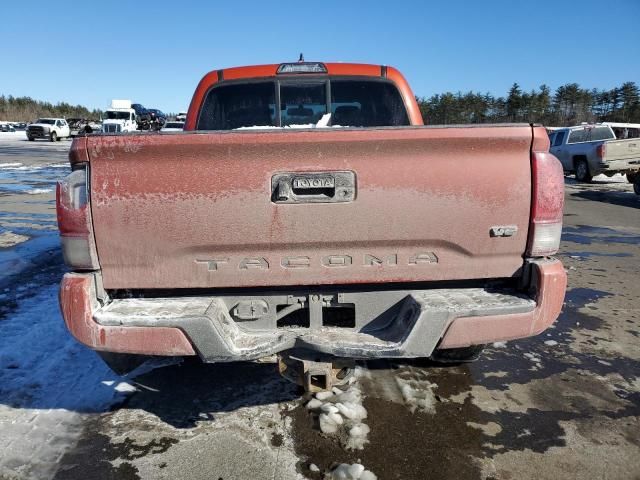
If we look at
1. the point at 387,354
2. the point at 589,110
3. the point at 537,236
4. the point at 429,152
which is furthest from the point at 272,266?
the point at 589,110

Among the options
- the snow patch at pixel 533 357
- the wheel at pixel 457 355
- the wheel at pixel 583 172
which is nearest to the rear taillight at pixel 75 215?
the wheel at pixel 457 355

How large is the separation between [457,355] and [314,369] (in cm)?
143

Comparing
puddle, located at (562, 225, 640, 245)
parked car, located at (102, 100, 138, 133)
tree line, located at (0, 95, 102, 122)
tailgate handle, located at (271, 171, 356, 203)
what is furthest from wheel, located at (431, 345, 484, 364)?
tree line, located at (0, 95, 102, 122)

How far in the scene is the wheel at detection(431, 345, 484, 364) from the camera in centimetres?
347

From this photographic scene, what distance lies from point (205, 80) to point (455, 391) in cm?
310

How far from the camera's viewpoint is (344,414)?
2.95m

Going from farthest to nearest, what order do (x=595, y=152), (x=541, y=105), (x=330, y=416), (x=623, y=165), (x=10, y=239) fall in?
(x=541, y=105)
(x=595, y=152)
(x=623, y=165)
(x=10, y=239)
(x=330, y=416)

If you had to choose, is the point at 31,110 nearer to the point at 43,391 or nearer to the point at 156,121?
the point at 156,121

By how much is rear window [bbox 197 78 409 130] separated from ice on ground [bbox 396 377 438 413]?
80.5 inches

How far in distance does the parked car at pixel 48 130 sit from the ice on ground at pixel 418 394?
44.9 m

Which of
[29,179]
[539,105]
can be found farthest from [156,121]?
[539,105]

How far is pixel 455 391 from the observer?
10.8 feet

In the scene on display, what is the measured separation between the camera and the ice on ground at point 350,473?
2.40 m

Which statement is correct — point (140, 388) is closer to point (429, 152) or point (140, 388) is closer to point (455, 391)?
point (455, 391)
